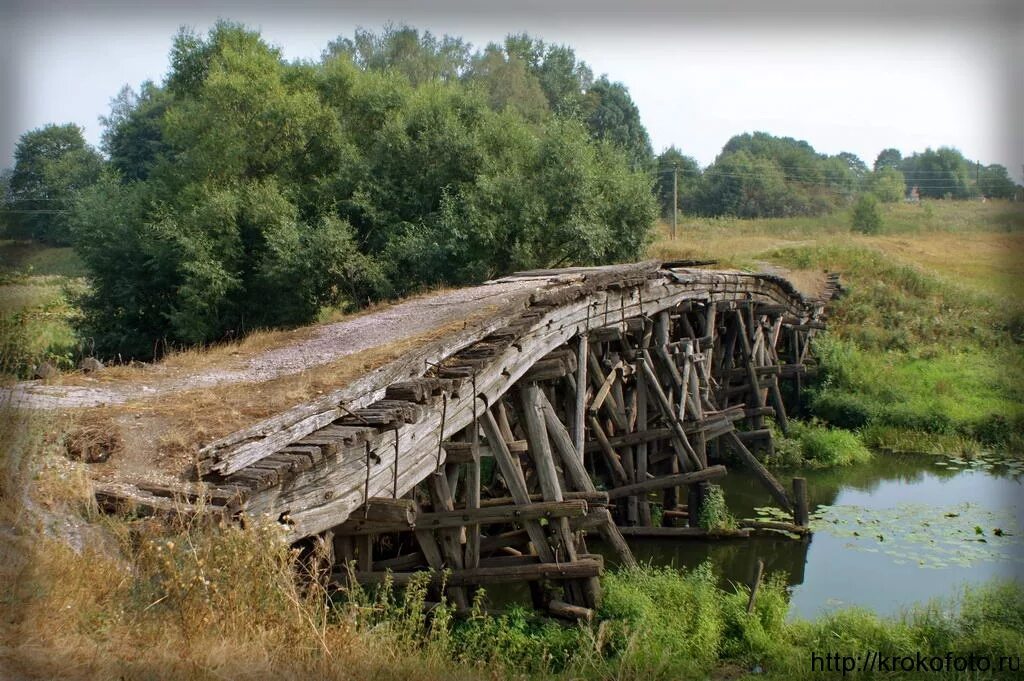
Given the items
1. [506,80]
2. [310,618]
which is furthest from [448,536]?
[506,80]

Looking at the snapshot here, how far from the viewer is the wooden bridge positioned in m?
4.43

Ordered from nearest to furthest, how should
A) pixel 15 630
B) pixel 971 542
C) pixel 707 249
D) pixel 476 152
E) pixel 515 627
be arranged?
pixel 15 630, pixel 515 627, pixel 971 542, pixel 476 152, pixel 707 249

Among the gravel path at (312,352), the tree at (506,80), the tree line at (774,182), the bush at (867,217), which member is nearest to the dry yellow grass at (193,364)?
the gravel path at (312,352)

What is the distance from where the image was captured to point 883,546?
9180mm

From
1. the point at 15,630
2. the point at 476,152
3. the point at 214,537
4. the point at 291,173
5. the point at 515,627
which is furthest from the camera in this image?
the point at 291,173

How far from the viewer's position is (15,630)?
318cm

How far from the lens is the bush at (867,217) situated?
30.2 metres

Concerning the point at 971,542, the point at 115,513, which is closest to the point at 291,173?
the point at 971,542

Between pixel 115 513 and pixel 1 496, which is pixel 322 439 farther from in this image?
pixel 1 496

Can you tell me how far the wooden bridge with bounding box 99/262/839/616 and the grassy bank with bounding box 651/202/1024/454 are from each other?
3.13 m

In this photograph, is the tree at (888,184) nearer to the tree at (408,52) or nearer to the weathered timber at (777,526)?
the tree at (408,52)

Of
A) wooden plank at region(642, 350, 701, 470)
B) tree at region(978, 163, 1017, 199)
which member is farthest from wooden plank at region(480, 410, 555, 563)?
wooden plank at region(642, 350, 701, 470)

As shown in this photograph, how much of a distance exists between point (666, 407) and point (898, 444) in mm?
6613

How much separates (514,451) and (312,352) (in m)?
1.96
